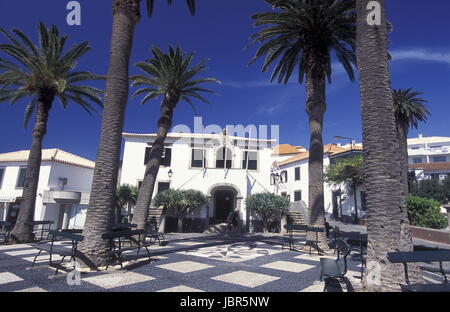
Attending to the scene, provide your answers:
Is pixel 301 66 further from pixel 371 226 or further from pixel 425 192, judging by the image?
pixel 425 192

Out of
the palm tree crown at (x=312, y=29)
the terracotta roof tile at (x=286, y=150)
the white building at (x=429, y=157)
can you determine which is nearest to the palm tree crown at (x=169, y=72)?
the palm tree crown at (x=312, y=29)

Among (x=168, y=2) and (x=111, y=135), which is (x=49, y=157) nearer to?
(x=168, y=2)

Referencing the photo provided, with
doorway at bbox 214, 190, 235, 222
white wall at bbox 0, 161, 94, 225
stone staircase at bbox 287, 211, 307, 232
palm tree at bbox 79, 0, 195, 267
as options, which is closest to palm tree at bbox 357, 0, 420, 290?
palm tree at bbox 79, 0, 195, 267

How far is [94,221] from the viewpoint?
22.5 feet

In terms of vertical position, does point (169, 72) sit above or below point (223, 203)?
above

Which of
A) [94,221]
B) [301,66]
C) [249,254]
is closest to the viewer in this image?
[94,221]

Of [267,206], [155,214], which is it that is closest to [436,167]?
[267,206]

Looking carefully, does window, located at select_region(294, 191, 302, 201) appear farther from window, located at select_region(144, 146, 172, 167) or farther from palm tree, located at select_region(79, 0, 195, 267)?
palm tree, located at select_region(79, 0, 195, 267)

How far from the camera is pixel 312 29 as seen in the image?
10891mm

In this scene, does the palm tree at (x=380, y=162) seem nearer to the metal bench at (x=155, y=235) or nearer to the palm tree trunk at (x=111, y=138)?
the palm tree trunk at (x=111, y=138)

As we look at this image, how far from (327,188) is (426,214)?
13.5 meters

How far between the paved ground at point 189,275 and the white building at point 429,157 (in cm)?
3938
